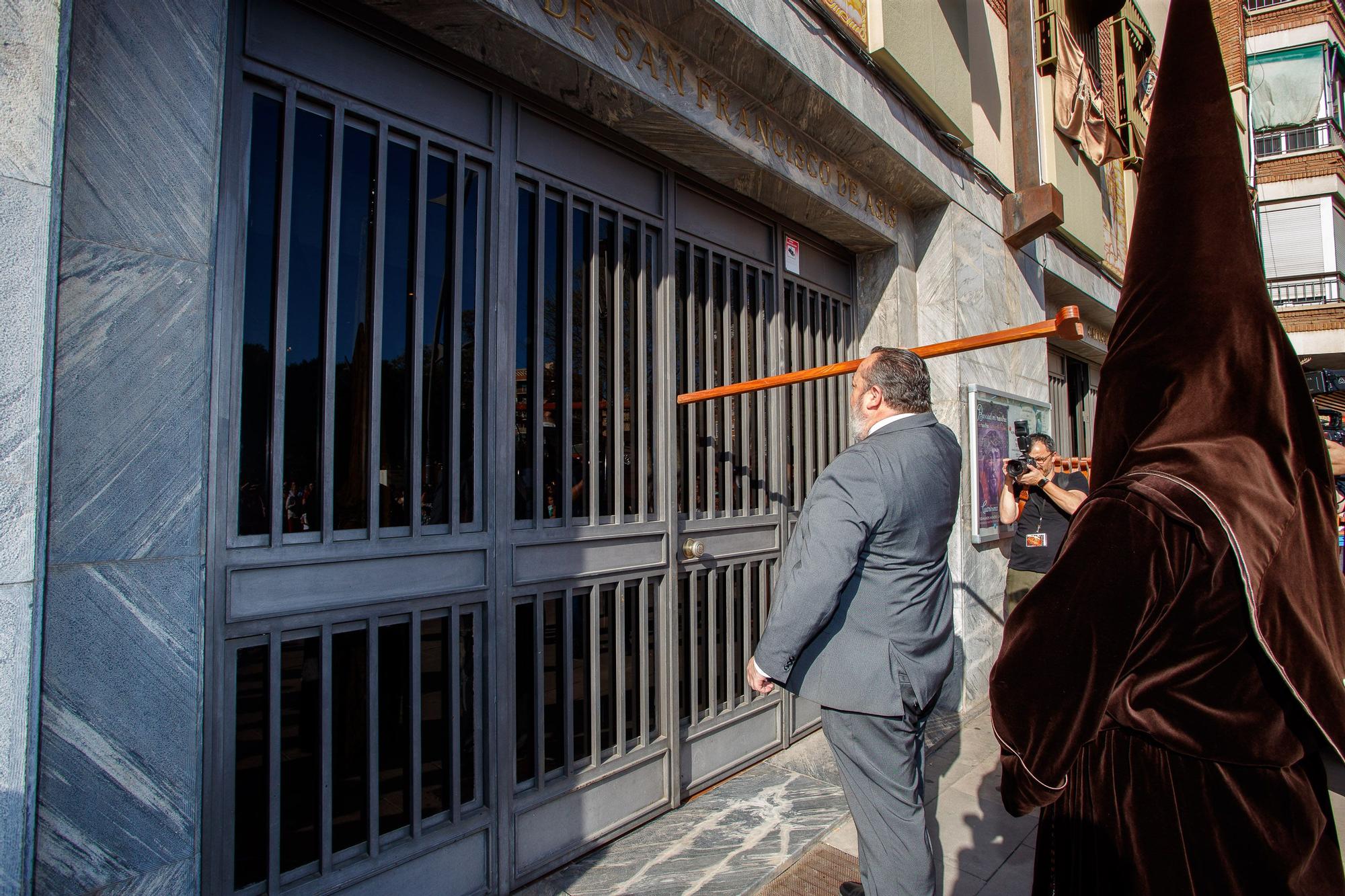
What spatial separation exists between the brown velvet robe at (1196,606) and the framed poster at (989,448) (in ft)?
12.6

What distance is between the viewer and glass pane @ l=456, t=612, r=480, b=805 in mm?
2832

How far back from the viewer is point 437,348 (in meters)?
2.82

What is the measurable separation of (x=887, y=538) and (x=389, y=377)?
6.08ft

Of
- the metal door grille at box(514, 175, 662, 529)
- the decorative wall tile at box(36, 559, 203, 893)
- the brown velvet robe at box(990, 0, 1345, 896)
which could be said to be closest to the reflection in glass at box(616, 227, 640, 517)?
the metal door grille at box(514, 175, 662, 529)

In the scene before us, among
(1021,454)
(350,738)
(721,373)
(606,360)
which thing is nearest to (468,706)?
(350,738)

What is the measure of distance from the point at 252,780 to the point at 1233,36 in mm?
17269

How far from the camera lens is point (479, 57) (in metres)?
2.87

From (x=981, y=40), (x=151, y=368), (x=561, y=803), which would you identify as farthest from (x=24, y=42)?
(x=981, y=40)

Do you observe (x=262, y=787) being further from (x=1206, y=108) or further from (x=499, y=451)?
(x=1206, y=108)

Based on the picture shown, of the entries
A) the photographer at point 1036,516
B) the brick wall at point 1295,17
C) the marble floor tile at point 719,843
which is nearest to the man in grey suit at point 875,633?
the marble floor tile at point 719,843

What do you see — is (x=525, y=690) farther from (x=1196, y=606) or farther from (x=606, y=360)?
(x=1196, y=606)

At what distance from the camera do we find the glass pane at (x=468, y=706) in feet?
9.29

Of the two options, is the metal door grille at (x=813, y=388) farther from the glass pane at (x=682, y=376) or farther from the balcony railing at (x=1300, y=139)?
the balcony railing at (x=1300, y=139)

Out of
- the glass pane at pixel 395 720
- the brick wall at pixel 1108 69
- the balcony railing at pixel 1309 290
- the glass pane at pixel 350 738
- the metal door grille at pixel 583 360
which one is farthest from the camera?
the balcony railing at pixel 1309 290
